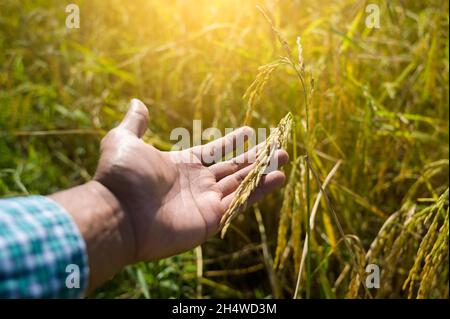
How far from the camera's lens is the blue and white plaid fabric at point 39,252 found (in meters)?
1.04

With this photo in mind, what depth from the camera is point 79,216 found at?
1161 mm

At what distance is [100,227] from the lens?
117 centimetres

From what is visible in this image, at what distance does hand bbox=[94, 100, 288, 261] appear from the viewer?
125cm

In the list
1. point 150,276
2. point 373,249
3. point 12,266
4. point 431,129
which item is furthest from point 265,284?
point 12,266

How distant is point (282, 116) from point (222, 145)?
54cm

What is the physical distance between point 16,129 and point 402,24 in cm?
149

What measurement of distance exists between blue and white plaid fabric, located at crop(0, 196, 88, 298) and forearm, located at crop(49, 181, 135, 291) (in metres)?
0.02

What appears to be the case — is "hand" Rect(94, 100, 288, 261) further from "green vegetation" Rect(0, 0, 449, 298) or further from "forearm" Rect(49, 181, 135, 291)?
"green vegetation" Rect(0, 0, 449, 298)
